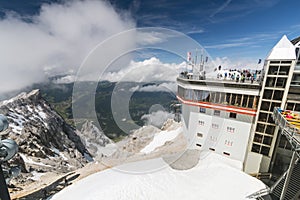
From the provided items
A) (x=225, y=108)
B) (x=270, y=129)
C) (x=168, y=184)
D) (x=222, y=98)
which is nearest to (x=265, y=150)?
(x=270, y=129)

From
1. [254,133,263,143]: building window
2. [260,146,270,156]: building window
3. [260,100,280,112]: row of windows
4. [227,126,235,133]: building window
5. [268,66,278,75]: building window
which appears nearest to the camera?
[268,66,278,75]: building window

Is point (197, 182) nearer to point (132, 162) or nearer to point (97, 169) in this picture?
point (132, 162)

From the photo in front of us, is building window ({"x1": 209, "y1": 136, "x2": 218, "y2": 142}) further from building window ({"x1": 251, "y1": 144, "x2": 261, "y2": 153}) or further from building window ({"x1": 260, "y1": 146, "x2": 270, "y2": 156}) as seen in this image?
building window ({"x1": 260, "y1": 146, "x2": 270, "y2": 156})

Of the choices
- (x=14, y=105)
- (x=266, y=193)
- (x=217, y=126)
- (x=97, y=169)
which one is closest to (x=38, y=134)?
(x=14, y=105)

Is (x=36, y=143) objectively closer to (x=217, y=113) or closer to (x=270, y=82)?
(x=217, y=113)

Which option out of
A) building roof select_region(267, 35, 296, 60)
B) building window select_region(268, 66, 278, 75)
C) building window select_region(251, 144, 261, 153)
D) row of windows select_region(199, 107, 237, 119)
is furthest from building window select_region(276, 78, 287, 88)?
building window select_region(251, 144, 261, 153)

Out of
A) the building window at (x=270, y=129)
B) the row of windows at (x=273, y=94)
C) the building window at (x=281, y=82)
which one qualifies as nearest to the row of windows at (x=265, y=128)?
the building window at (x=270, y=129)

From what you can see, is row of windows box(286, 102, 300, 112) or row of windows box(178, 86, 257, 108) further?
row of windows box(178, 86, 257, 108)

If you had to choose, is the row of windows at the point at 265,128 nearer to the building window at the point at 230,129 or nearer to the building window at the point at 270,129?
the building window at the point at 270,129
